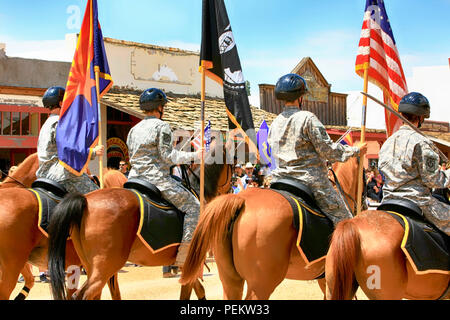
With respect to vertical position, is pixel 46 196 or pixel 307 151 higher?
pixel 307 151

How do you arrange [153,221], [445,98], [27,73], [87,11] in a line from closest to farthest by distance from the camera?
[153,221] < [87,11] < [27,73] < [445,98]

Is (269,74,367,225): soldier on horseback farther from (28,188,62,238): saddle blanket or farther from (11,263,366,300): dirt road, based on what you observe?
(11,263,366,300): dirt road

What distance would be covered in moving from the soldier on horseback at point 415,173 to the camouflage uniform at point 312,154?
0.45 meters

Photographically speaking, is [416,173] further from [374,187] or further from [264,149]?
[374,187]

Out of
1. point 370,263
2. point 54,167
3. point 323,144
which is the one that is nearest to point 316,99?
point 54,167

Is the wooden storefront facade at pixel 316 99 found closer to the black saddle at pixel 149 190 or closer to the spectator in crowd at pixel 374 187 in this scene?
the spectator in crowd at pixel 374 187

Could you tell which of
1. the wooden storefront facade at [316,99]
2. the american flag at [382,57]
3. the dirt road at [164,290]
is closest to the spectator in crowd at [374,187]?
the dirt road at [164,290]

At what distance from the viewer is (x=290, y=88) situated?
542 centimetres

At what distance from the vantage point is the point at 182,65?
69.5ft

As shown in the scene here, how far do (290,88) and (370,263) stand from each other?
2.03 m

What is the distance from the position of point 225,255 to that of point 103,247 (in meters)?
1.42

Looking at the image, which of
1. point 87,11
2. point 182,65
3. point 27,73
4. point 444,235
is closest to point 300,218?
point 444,235

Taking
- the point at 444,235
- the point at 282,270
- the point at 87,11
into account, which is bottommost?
the point at 282,270

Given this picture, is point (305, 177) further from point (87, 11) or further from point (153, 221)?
point (87, 11)
